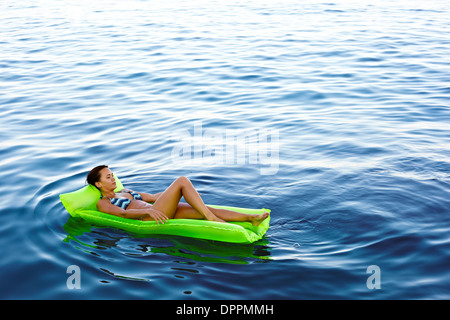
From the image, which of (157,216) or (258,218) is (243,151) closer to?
(258,218)

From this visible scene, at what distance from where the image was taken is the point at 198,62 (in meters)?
13.7

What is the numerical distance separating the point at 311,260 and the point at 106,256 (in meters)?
2.04

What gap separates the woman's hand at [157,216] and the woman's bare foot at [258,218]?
913 mm

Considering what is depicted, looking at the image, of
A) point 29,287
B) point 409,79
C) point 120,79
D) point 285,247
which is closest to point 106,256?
point 29,287

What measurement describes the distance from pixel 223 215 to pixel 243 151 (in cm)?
261

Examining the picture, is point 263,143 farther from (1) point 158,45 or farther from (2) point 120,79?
(1) point 158,45

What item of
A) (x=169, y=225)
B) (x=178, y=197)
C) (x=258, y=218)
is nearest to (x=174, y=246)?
(x=169, y=225)

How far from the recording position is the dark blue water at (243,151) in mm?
4891

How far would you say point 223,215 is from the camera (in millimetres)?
5664

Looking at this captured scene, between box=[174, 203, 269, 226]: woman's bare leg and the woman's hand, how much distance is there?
28 cm

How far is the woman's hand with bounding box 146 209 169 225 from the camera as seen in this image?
5.55 m

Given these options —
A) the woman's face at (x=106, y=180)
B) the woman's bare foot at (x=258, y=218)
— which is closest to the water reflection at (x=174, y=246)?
the woman's bare foot at (x=258, y=218)

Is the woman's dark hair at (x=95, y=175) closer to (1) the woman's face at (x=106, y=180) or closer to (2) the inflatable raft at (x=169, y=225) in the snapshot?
(1) the woman's face at (x=106, y=180)

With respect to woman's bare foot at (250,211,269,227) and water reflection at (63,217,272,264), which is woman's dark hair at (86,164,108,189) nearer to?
water reflection at (63,217,272,264)
